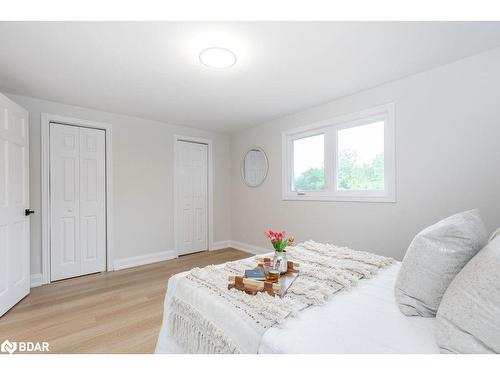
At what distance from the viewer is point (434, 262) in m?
1.03

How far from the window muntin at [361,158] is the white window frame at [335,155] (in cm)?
5

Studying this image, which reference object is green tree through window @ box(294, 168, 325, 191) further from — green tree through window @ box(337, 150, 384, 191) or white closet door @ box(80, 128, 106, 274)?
white closet door @ box(80, 128, 106, 274)

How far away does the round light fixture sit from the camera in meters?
1.92

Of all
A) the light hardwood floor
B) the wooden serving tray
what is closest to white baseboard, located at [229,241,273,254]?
the light hardwood floor

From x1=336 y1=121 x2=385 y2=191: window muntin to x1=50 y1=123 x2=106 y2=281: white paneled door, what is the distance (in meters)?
3.32

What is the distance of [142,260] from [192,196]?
132 cm

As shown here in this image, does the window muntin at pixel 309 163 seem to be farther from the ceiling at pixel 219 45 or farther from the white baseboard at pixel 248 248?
the white baseboard at pixel 248 248

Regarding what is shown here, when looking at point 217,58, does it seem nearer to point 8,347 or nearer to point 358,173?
point 358,173

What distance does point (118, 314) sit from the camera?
2.18 meters

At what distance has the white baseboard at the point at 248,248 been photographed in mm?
4045

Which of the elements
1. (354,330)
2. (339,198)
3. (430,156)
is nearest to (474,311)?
(354,330)

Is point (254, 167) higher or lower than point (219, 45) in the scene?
lower
